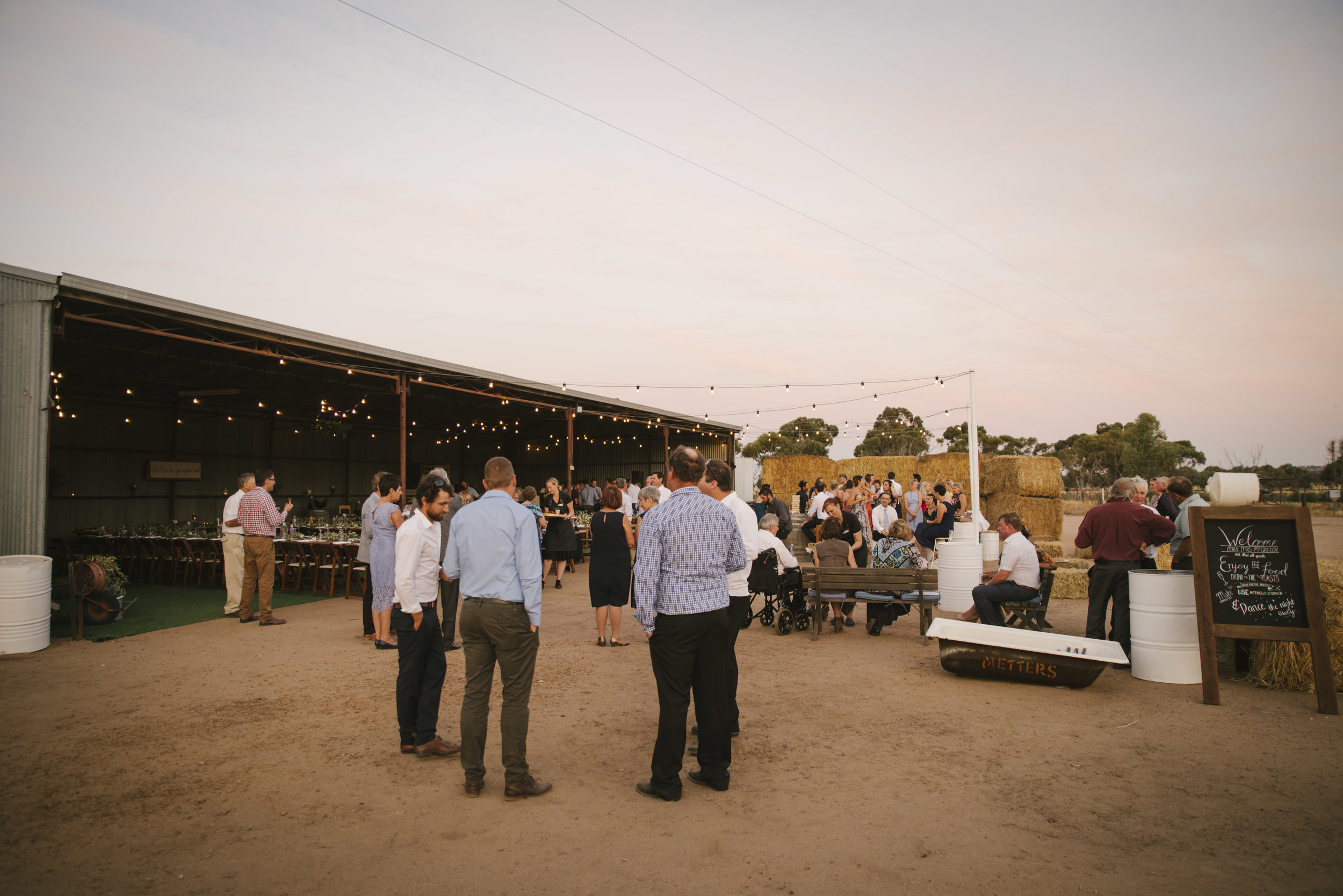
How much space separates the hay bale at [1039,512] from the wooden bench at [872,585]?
1306 centimetres

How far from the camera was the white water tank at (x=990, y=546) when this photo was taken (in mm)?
12227

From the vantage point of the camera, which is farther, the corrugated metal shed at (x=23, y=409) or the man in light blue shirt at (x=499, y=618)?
the corrugated metal shed at (x=23, y=409)

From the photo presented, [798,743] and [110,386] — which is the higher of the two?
[110,386]

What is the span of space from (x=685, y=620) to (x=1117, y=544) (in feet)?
14.9

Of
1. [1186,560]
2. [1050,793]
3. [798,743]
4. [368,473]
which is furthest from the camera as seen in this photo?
[368,473]

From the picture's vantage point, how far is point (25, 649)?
6.64 m

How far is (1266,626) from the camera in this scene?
16.4 feet

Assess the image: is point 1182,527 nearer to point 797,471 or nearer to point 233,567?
point 233,567

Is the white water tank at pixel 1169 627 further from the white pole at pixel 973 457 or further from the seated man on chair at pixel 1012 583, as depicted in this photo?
the white pole at pixel 973 457

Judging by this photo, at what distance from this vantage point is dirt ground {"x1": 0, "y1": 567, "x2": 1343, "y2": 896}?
2824 mm

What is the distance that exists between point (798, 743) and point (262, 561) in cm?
687

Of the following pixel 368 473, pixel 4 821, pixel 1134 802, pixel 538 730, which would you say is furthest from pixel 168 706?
pixel 368 473

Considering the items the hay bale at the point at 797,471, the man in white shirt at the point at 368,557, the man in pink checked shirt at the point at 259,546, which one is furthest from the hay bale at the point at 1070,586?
the hay bale at the point at 797,471

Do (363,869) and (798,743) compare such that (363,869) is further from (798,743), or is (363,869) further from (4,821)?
(798,743)
